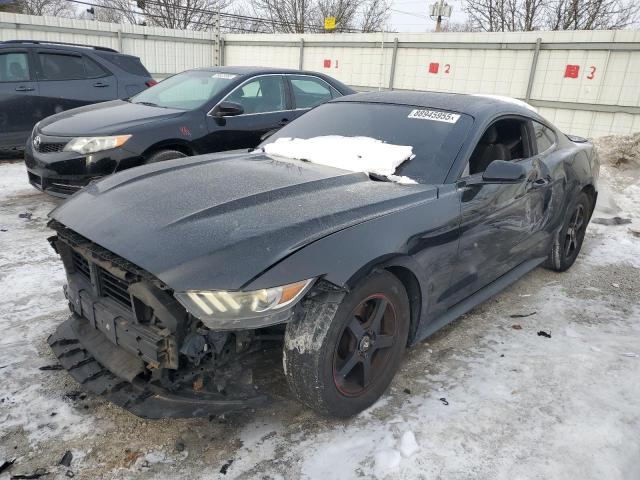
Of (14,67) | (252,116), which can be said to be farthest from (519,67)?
(14,67)

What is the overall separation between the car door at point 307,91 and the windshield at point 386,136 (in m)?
2.54

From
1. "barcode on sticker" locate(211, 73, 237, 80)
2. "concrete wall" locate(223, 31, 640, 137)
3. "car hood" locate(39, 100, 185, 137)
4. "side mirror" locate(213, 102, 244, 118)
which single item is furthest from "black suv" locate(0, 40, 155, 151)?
"concrete wall" locate(223, 31, 640, 137)

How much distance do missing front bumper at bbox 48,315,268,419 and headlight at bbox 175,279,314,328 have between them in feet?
1.45

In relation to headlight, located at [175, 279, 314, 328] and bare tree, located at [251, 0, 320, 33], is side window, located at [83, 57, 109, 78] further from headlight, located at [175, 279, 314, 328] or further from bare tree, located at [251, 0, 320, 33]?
bare tree, located at [251, 0, 320, 33]

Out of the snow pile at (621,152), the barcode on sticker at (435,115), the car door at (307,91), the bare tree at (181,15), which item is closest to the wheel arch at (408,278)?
the barcode on sticker at (435,115)

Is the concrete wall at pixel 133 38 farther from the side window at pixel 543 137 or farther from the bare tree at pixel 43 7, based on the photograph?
the bare tree at pixel 43 7

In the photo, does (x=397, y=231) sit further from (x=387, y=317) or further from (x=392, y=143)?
(x=392, y=143)

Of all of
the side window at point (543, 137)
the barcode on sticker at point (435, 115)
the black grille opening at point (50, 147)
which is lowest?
the black grille opening at point (50, 147)

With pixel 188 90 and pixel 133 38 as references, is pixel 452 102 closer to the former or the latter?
pixel 188 90

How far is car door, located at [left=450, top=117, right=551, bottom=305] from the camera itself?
2967 millimetres

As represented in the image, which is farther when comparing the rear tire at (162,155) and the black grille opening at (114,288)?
the rear tire at (162,155)

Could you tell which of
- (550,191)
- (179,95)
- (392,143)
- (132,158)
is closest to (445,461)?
(392,143)

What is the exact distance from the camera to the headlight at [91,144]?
4.81m

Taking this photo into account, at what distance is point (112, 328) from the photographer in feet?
7.41
